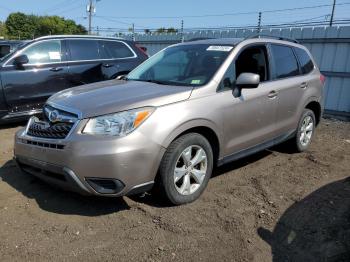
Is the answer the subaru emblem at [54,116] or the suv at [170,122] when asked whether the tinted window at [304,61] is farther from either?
the subaru emblem at [54,116]

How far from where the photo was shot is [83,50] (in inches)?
310

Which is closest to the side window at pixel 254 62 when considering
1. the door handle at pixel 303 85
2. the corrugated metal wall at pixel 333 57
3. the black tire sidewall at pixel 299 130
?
the door handle at pixel 303 85

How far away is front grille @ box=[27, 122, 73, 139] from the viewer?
3607 mm

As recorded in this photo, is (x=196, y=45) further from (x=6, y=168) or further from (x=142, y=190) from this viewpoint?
(x=6, y=168)

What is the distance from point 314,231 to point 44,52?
5.81 meters

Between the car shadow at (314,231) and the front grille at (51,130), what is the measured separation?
200cm

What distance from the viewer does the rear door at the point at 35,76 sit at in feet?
22.7

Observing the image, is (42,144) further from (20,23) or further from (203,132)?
(20,23)

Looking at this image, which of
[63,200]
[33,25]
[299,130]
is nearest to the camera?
[63,200]

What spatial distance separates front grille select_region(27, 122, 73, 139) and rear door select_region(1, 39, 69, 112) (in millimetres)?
3248

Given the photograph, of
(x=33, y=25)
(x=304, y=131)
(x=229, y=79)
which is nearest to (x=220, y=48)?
(x=229, y=79)

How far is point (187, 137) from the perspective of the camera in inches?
152

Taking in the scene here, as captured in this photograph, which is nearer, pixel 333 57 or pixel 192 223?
pixel 192 223

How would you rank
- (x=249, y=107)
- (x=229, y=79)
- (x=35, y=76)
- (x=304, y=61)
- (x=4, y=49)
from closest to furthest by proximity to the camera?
(x=229, y=79), (x=249, y=107), (x=304, y=61), (x=35, y=76), (x=4, y=49)
